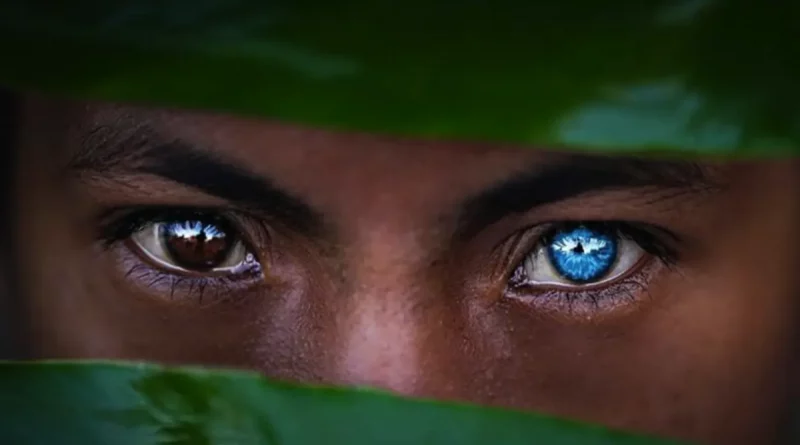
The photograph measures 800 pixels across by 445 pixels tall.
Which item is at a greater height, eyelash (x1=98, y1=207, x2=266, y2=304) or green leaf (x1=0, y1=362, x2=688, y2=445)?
eyelash (x1=98, y1=207, x2=266, y2=304)

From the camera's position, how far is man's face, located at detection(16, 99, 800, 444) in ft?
1.90

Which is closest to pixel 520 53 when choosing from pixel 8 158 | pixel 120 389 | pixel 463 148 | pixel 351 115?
pixel 351 115

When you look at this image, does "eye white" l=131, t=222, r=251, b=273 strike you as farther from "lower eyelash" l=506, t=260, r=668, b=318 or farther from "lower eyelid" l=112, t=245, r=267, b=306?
"lower eyelash" l=506, t=260, r=668, b=318

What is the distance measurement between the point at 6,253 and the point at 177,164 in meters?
0.33

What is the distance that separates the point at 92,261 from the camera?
0.75 metres

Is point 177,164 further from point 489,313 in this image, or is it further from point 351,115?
point 351,115

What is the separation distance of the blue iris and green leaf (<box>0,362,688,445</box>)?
0.43 m

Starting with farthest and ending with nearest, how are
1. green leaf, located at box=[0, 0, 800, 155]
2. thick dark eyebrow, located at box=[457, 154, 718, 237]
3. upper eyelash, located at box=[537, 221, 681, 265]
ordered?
upper eyelash, located at box=[537, 221, 681, 265]
thick dark eyebrow, located at box=[457, 154, 718, 237]
green leaf, located at box=[0, 0, 800, 155]

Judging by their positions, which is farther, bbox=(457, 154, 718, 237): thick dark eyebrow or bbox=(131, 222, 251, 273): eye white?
bbox=(131, 222, 251, 273): eye white

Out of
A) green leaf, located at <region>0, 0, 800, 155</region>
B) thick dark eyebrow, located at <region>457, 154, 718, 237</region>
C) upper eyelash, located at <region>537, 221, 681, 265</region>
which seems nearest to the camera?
green leaf, located at <region>0, 0, 800, 155</region>

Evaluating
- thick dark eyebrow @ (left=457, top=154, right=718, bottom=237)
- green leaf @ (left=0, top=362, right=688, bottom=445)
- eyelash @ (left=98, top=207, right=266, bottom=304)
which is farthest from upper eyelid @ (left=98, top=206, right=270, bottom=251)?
green leaf @ (left=0, top=362, right=688, bottom=445)

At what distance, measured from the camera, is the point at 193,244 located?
72cm

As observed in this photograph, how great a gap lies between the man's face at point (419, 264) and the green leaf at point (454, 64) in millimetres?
295

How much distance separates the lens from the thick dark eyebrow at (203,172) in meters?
0.58
